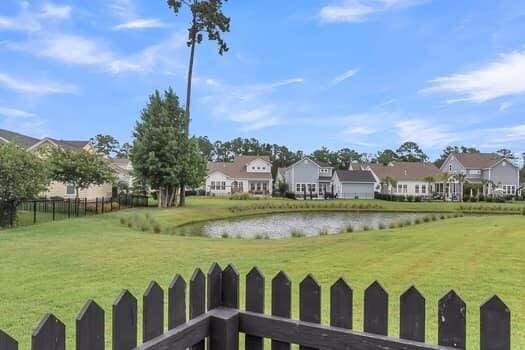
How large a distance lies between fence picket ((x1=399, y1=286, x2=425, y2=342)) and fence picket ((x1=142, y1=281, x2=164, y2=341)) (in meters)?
1.03

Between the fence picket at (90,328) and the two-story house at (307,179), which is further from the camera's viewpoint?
the two-story house at (307,179)

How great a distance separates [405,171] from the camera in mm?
53938

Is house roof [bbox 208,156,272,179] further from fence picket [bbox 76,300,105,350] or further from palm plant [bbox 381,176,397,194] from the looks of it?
fence picket [bbox 76,300,105,350]

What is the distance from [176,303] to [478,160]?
57555 millimetres

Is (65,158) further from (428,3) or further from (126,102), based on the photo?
(428,3)

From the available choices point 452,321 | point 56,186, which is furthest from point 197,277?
point 56,186

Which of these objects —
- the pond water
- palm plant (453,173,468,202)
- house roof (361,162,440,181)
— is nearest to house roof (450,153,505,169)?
house roof (361,162,440,181)

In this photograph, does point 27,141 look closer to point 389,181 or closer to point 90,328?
point 90,328

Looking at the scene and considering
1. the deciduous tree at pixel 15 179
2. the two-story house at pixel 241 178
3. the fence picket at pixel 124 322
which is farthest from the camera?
the two-story house at pixel 241 178

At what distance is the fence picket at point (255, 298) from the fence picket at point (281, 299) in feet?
0.23

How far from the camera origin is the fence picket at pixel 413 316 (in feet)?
4.83

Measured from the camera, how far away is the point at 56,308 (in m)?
4.81

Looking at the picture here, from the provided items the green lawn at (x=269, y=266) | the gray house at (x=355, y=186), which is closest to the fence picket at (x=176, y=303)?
the green lawn at (x=269, y=266)

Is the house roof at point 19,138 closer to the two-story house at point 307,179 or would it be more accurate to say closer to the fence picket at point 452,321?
the two-story house at point 307,179
